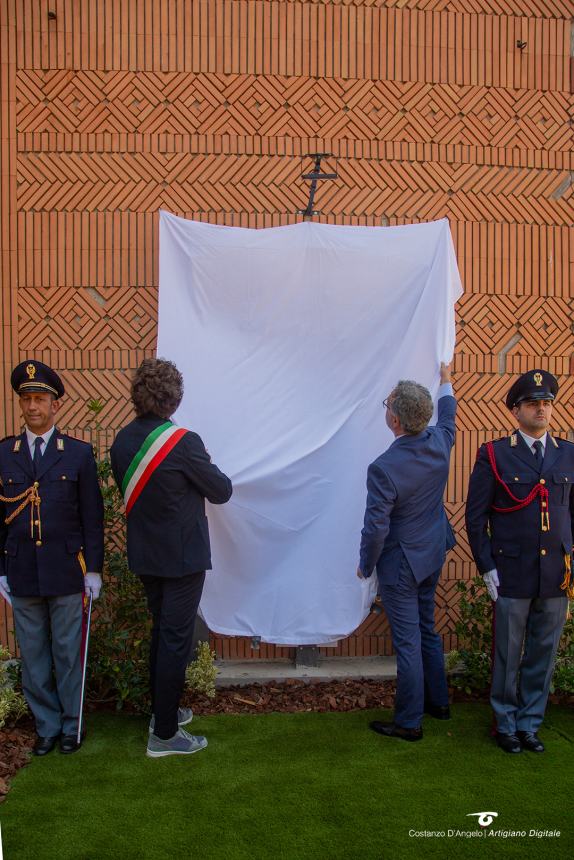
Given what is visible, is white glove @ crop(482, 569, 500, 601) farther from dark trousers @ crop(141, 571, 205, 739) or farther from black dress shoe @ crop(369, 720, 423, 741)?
dark trousers @ crop(141, 571, 205, 739)

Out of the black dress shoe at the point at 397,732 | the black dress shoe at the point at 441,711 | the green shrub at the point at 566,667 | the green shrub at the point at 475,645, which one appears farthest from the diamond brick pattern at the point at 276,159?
the black dress shoe at the point at 397,732

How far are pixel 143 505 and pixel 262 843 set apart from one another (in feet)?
5.30

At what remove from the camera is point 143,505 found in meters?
3.75

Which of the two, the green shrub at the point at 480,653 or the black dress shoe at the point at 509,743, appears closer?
the black dress shoe at the point at 509,743

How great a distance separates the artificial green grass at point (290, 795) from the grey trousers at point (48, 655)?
0.21 metres

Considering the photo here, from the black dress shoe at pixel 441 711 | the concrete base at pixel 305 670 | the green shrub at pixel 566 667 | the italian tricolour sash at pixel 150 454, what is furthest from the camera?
the concrete base at pixel 305 670

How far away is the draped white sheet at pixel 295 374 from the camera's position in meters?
4.52

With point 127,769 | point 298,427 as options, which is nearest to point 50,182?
point 298,427

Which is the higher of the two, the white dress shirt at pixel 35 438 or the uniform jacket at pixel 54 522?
the white dress shirt at pixel 35 438

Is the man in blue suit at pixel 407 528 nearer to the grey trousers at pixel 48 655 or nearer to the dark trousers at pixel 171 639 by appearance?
the dark trousers at pixel 171 639

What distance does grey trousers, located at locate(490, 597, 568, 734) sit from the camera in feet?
13.1

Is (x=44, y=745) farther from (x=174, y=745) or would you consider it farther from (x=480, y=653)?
(x=480, y=653)

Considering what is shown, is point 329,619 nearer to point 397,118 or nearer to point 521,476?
point 521,476

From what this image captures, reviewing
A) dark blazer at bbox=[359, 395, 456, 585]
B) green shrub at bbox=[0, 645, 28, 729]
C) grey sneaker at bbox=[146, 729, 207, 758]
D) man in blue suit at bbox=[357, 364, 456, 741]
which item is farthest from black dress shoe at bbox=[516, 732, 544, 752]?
green shrub at bbox=[0, 645, 28, 729]
